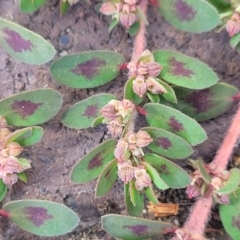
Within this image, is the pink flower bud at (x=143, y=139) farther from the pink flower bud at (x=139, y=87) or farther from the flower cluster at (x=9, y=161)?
the flower cluster at (x=9, y=161)

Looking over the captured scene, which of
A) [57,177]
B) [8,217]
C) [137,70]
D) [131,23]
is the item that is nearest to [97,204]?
[57,177]

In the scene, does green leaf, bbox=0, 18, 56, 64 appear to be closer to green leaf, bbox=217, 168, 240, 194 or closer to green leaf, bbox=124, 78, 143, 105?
green leaf, bbox=124, 78, 143, 105

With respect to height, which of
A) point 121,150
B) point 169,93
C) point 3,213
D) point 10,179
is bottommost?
point 3,213

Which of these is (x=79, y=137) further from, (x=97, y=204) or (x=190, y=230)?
(x=190, y=230)

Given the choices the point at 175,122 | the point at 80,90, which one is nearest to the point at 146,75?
the point at 175,122

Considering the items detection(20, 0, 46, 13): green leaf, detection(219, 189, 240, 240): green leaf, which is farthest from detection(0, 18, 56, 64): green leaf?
detection(219, 189, 240, 240): green leaf

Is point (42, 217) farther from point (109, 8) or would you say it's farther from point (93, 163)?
point (109, 8)
